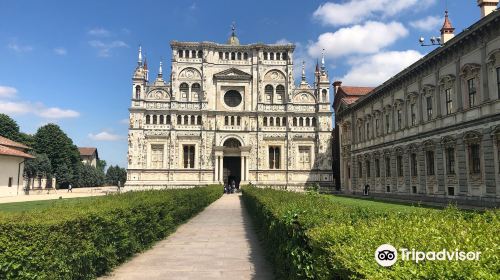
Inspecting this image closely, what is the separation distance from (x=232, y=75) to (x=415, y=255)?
58.6 metres

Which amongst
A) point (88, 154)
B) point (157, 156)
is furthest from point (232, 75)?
point (88, 154)

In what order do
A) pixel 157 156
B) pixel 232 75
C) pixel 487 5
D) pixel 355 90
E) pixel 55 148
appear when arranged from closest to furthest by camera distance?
1. pixel 487 5
2. pixel 355 90
3. pixel 157 156
4. pixel 232 75
5. pixel 55 148

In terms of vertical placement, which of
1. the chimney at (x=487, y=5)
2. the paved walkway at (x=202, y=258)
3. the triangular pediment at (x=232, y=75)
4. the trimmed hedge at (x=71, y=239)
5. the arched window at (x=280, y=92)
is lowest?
the paved walkway at (x=202, y=258)

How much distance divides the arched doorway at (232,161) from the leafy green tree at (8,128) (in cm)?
4358

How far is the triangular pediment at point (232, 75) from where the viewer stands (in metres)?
60.9

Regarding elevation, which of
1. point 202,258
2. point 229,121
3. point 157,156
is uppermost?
point 229,121

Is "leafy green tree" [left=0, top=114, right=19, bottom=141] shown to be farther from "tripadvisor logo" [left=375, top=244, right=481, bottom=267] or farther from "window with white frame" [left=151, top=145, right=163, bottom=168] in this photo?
"tripadvisor logo" [left=375, top=244, right=481, bottom=267]

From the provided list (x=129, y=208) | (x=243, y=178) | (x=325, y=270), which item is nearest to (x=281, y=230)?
(x=325, y=270)

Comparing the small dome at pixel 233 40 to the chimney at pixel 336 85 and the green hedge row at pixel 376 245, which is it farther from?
the green hedge row at pixel 376 245

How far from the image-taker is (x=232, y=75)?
61.1 meters

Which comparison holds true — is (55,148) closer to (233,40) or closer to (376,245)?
(233,40)

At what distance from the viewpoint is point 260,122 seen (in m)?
60.3

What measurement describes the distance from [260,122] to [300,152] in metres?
8.12

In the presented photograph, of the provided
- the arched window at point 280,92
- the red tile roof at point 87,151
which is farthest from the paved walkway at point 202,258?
the red tile roof at point 87,151
